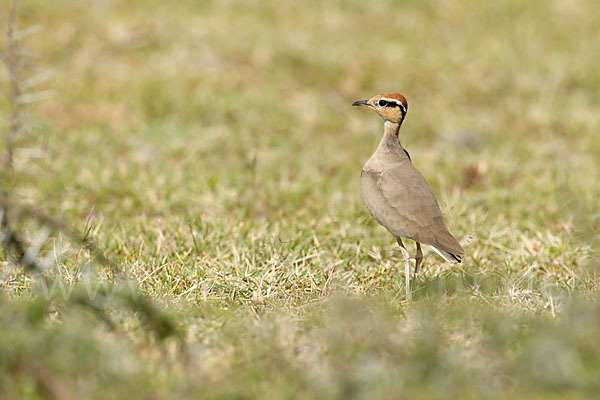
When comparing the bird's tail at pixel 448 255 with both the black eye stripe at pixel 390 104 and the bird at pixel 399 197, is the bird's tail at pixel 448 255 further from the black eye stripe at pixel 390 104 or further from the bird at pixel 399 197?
the black eye stripe at pixel 390 104

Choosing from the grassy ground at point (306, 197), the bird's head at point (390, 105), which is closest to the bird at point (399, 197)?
the bird's head at point (390, 105)

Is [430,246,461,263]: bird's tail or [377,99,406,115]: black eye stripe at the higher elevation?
[377,99,406,115]: black eye stripe

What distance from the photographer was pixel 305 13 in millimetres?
13047

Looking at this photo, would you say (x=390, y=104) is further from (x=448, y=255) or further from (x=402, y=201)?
(x=448, y=255)

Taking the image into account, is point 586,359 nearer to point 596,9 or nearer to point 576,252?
point 576,252

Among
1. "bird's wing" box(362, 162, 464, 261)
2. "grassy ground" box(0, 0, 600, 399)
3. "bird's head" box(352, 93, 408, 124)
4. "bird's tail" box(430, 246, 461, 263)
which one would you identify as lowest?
"grassy ground" box(0, 0, 600, 399)

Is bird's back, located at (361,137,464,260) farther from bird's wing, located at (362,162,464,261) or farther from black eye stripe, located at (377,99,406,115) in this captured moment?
black eye stripe, located at (377,99,406,115)

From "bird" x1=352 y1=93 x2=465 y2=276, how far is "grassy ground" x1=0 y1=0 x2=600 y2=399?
35 cm

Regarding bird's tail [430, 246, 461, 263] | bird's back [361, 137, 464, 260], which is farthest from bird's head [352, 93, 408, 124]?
bird's tail [430, 246, 461, 263]

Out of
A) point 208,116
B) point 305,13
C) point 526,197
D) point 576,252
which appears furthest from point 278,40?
point 576,252

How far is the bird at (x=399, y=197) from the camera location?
14.4ft

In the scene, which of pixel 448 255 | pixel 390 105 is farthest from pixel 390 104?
pixel 448 255

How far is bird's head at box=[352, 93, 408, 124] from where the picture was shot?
474 cm

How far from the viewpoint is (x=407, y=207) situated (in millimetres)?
4496
